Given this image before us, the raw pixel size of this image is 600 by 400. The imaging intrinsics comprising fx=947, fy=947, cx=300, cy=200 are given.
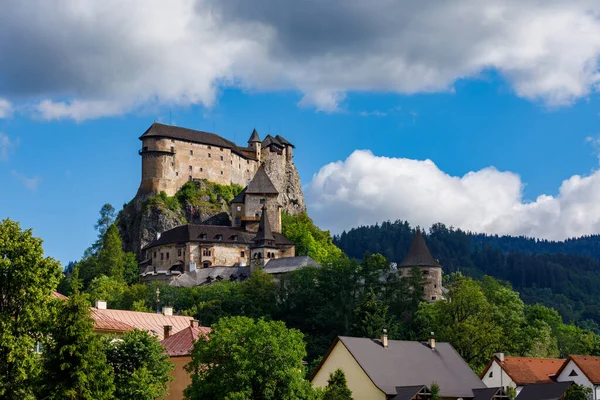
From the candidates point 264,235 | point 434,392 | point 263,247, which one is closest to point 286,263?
point 263,247

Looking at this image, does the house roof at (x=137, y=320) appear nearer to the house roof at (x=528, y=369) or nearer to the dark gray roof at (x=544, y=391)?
the house roof at (x=528, y=369)

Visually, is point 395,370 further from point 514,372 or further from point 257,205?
point 257,205

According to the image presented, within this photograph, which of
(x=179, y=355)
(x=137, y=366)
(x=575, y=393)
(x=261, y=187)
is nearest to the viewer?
(x=137, y=366)

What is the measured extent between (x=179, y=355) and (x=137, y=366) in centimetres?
1228

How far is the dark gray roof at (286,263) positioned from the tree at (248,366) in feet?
211

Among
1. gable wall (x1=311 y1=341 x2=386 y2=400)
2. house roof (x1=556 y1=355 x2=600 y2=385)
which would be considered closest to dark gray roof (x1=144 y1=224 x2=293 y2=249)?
house roof (x1=556 y1=355 x2=600 y2=385)

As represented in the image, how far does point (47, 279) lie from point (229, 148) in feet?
370

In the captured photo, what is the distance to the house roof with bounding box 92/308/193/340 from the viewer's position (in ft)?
177

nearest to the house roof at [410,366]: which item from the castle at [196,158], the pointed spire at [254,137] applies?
the castle at [196,158]

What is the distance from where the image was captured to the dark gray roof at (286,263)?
365 feet

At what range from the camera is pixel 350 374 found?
57656 millimetres

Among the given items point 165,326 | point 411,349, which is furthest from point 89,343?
point 411,349

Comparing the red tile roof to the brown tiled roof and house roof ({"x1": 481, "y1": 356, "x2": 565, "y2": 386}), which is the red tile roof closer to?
house roof ({"x1": 481, "y1": 356, "x2": 565, "y2": 386})

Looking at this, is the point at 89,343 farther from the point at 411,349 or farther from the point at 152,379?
the point at 411,349
